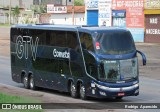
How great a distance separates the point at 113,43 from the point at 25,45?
5.98m

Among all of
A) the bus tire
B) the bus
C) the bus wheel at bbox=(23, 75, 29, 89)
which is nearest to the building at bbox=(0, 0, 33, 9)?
the bus wheel at bbox=(23, 75, 29, 89)

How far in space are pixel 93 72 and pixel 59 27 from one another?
338cm

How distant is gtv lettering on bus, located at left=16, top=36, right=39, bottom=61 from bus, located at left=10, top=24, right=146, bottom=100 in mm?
44

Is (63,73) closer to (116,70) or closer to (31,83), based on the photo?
(116,70)

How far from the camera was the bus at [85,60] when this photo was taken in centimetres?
1922

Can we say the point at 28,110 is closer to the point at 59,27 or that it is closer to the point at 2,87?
the point at 59,27

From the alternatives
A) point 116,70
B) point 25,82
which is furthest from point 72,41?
point 25,82

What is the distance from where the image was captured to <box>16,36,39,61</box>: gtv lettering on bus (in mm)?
23562

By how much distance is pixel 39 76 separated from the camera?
76.4ft

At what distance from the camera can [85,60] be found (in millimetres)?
19719

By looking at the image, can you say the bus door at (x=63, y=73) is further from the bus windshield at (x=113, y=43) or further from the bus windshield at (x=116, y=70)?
the bus windshield at (x=116, y=70)

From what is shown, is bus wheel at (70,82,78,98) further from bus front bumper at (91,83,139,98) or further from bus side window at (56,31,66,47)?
bus side window at (56,31,66,47)

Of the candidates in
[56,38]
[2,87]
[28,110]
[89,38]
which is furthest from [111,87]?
[2,87]

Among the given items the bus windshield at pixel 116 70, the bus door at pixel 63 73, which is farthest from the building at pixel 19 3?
the bus windshield at pixel 116 70
